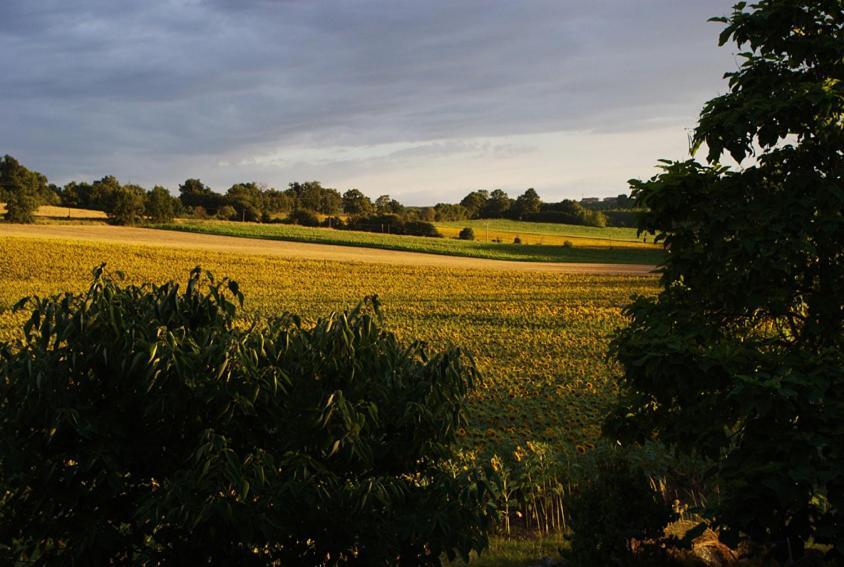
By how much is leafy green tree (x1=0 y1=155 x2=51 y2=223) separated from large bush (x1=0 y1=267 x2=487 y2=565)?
7164cm

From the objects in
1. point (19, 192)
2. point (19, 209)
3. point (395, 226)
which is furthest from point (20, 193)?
point (395, 226)

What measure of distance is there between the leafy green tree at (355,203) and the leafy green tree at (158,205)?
46693 mm

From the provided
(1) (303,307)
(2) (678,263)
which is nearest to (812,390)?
(2) (678,263)

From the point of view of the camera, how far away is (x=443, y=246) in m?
68.1

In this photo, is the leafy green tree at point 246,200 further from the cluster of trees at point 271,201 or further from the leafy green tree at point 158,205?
the leafy green tree at point 158,205

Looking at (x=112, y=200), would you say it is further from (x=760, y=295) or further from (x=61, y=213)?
(x=760, y=295)

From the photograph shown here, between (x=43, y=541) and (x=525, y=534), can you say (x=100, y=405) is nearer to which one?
(x=43, y=541)

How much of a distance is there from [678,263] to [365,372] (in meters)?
3.22

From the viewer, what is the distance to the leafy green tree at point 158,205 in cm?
7506

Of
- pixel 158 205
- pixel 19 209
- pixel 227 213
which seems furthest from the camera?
pixel 227 213

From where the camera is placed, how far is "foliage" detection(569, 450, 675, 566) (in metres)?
6.13

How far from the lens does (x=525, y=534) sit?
8602 millimetres

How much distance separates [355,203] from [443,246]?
57.7m

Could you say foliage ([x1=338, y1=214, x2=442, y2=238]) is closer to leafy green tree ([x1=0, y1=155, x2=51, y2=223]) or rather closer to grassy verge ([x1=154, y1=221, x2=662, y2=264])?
grassy verge ([x1=154, y1=221, x2=662, y2=264])
